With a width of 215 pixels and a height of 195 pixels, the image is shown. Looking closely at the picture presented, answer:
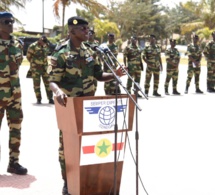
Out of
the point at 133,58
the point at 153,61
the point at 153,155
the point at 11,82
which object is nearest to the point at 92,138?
the point at 11,82

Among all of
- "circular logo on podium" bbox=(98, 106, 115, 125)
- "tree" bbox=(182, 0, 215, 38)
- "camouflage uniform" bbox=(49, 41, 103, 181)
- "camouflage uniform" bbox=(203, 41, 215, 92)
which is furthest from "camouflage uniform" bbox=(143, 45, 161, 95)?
"tree" bbox=(182, 0, 215, 38)

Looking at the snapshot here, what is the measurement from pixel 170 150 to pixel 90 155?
2762 millimetres

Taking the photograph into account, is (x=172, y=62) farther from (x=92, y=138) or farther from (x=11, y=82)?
(x=92, y=138)

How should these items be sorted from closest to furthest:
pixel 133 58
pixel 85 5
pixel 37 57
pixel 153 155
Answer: pixel 153 155 → pixel 37 57 → pixel 133 58 → pixel 85 5

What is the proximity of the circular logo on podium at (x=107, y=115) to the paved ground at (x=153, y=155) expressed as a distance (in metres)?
0.57

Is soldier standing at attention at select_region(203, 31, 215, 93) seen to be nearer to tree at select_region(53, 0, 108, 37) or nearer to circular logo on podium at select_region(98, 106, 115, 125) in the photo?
circular logo on podium at select_region(98, 106, 115, 125)

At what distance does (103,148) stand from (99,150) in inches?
1.6

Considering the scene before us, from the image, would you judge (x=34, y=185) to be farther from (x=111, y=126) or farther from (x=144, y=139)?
(x=144, y=139)

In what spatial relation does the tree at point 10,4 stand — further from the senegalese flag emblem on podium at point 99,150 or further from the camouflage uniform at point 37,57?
the senegalese flag emblem on podium at point 99,150

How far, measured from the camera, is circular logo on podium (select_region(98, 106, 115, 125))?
12.6 feet

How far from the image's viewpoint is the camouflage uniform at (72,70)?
4047 millimetres

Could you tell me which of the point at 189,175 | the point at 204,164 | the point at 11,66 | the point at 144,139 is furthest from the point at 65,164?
the point at 144,139

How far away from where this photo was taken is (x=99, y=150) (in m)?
3.90

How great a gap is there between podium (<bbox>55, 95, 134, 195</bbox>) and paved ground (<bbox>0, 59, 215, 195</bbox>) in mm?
426
